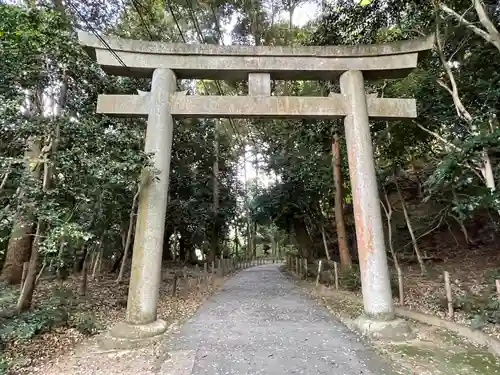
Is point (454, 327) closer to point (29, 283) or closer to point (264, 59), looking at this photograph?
point (264, 59)

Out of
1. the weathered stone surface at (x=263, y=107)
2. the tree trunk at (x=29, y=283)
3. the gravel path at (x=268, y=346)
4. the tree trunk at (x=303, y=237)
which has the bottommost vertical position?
the gravel path at (x=268, y=346)

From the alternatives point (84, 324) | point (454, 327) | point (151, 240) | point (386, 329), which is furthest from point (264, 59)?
point (84, 324)

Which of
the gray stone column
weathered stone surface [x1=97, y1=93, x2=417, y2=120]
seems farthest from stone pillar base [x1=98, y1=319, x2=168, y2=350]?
weathered stone surface [x1=97, y1=93, x2=417, y2=120]

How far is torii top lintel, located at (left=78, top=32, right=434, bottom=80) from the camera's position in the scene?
617 cm

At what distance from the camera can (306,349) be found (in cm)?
452

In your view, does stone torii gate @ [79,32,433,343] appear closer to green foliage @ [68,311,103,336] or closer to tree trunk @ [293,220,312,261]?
green foliage @ [68,311,103,336]

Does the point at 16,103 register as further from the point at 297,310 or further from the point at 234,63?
the point at 297,310

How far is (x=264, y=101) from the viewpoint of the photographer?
6.24 metres

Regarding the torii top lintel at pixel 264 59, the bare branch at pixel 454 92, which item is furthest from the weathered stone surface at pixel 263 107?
the bare branch at pixel 454 92

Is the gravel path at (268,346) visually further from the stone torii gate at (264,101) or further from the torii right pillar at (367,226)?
the stone torii gate at (264,101)

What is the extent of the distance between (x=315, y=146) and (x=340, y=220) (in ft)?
11.3

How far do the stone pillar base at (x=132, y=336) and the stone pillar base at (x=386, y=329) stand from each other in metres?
3.49

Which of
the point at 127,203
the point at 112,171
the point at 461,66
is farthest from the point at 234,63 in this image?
the point at 461,66

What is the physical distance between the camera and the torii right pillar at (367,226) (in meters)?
5.29
